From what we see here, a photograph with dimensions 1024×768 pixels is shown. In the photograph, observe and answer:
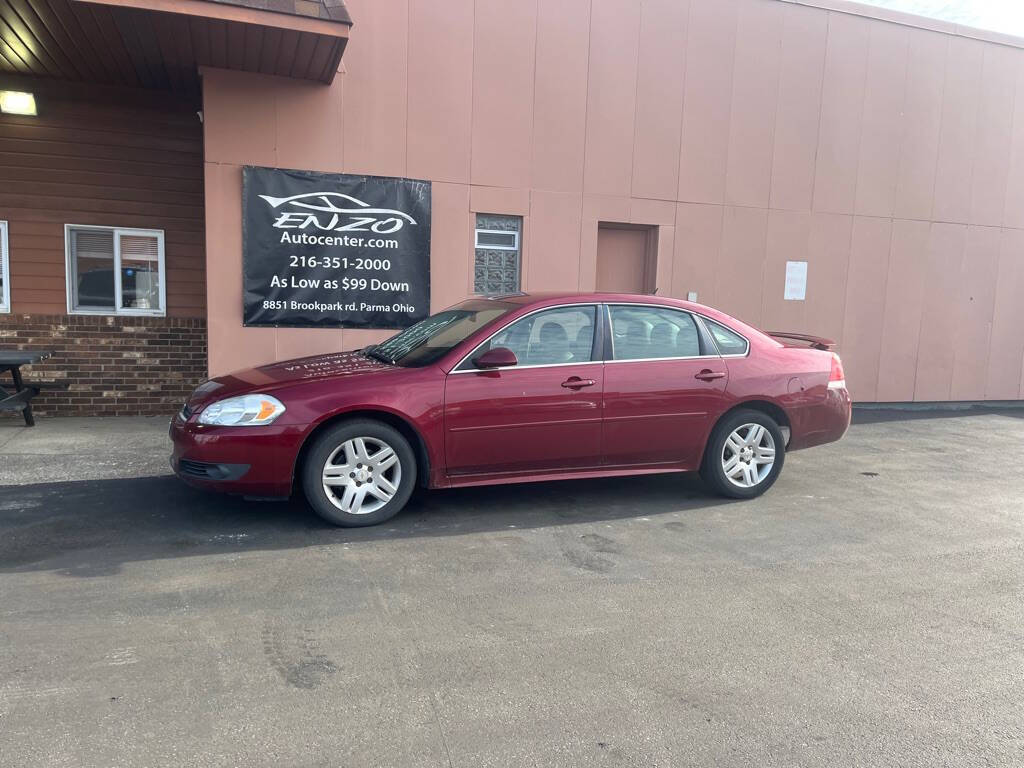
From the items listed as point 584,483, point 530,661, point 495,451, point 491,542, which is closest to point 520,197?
point 584,483

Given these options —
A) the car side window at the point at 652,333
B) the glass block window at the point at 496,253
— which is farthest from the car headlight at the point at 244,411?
the glass block window at the point at 496,253

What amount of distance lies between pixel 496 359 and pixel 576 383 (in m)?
0.66

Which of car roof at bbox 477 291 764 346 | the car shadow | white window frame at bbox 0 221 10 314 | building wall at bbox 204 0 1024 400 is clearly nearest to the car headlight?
the car shadow

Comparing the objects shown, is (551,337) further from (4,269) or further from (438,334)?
(4,269)

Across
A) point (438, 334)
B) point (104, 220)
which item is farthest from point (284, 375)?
point (104, 220)

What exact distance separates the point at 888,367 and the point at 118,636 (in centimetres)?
1051

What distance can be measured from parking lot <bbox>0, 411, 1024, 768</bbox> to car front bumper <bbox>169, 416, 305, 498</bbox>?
0.32 meters

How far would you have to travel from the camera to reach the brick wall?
8.73m

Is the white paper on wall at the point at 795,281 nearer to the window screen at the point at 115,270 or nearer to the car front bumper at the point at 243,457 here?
the car front bumper at the point at 243,457

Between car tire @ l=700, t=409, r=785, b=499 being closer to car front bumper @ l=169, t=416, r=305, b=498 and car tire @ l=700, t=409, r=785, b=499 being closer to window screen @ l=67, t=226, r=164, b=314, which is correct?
car front bumper @ l=169, t=416, r=305, b=498

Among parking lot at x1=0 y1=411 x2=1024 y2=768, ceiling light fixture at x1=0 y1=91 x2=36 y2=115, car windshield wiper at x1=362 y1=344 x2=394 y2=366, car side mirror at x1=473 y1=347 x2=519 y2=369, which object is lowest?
parking lot at x1=0 y1=411 x2=1024 y2=768

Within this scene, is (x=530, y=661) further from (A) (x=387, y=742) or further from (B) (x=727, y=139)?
(B) (x=727, y=139)

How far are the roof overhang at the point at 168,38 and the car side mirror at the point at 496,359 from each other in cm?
368

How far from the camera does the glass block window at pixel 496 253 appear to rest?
905 centimetres
